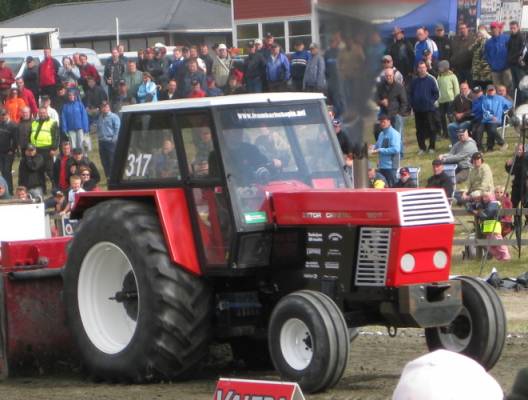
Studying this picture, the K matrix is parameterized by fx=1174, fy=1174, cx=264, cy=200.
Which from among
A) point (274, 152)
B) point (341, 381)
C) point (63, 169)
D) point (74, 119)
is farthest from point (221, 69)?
point (341, 381)

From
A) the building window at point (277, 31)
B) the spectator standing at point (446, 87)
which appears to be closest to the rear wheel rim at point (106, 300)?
the spectator standing at point (446, 87)

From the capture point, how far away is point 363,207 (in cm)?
728

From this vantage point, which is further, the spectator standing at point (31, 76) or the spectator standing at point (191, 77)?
the spectator standing at point (31, 76)

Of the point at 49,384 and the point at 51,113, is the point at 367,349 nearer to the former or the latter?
the point at 49,384

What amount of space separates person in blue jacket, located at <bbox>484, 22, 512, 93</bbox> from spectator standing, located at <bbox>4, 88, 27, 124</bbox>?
9.60 meters

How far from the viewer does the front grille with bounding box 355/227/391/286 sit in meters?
7.30

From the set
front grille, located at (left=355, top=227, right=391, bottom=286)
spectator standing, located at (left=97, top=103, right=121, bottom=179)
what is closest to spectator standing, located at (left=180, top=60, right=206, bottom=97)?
spectator standing, located at (left=97, top=103, right=121, bottom=179)

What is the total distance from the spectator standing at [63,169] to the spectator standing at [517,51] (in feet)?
25.0

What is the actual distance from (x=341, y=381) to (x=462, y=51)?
1375cm

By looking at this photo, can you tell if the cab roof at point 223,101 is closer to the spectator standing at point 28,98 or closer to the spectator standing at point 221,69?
the spectator standing at point 221,69

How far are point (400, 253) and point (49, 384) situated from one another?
274 cm

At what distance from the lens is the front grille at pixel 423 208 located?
282 inches

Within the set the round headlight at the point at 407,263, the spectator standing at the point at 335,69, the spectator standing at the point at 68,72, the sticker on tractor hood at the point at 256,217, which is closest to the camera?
the round headlight at the point at 407,263

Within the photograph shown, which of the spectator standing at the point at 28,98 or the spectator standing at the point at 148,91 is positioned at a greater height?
the spectator standing at the point at 148,91
